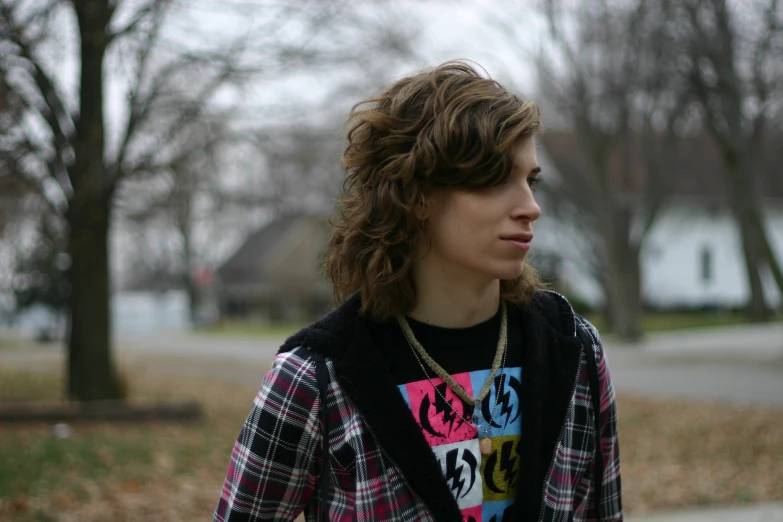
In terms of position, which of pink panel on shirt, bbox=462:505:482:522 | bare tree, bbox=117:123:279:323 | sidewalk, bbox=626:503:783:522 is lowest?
sidewalk, bbox=626:503:783:522

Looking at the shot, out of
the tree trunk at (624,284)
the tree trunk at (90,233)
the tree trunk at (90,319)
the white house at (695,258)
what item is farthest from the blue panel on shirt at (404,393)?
the white house at (695,258)

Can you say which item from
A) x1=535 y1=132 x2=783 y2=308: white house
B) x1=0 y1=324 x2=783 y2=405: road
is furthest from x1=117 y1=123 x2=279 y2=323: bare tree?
x1=535 y1=132 x2=783 y2=308: white house

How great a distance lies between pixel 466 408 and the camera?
1867 millimetres

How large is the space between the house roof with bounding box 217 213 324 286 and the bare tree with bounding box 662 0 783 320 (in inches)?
1628

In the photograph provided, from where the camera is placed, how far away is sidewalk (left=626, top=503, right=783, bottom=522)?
5.91 metres

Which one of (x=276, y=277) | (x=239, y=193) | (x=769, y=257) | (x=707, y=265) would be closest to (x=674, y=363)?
(x=769, y=257)

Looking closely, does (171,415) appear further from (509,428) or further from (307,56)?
(509,428)

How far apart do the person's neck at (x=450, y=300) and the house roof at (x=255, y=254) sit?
53.6 meters

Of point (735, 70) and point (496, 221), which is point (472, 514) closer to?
point (496, 221)

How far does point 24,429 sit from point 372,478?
845 centimetres

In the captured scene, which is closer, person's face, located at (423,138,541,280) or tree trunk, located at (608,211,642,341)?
person's face, located at (423,138,541,280)

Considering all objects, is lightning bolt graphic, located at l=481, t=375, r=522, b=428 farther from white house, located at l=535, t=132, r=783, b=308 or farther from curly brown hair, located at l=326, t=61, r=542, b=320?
white house, located at l=535, t=132, r=783, b=308

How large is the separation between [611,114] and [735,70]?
7176 millimetres

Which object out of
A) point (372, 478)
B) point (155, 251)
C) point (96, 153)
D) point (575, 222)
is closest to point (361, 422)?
point (372, 478)
